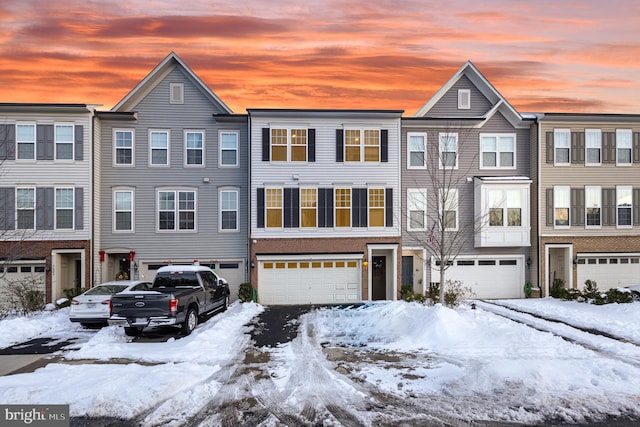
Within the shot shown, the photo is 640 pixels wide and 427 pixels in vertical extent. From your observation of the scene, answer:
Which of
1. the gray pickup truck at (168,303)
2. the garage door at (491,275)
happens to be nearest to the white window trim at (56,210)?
the gray pickup truck at (168,303)

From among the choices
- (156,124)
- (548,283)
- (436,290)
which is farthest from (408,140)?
(156,124)

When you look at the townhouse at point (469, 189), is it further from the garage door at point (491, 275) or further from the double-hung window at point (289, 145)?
the double-hung window at point (289, 145)

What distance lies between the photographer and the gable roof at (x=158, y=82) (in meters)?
21.4

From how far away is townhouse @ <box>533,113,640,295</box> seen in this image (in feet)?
75.0

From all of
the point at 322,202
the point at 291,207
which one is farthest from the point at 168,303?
the point at 322,202

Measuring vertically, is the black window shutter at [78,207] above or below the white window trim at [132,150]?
below

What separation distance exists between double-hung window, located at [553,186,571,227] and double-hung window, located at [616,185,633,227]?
109 inches

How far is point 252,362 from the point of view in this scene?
1107 cm

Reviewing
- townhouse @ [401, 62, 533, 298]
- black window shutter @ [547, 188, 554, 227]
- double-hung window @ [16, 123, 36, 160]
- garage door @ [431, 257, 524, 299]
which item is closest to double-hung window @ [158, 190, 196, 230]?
double-hung window @ [16, 123, 36, 160]

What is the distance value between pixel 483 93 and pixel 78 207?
21345mm

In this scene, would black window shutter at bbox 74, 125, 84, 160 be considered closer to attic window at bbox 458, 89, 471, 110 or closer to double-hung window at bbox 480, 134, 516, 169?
attic window at bbox 458, 89, 471, 110

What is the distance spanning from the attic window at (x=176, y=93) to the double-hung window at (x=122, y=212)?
16.7 feet

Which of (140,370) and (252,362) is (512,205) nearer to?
(252,362)

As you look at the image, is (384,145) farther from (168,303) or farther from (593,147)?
(168,303)
